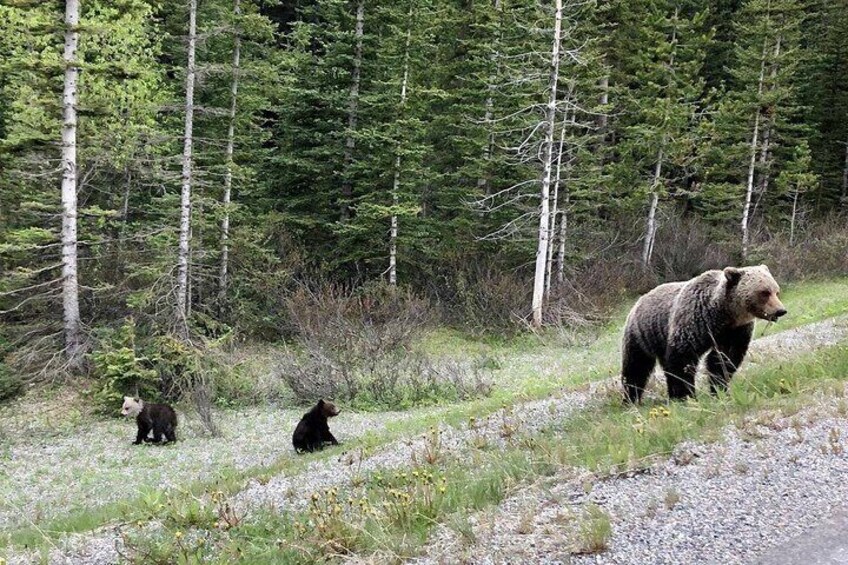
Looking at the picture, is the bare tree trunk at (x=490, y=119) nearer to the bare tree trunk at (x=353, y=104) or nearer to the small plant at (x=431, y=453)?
the bare tree trunk at (x=353, y=104)

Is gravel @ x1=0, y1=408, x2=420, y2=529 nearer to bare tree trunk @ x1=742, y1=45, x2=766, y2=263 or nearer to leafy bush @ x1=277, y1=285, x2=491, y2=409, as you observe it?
leafy bush @ x1=277, y1=285, x2=491, y2=409

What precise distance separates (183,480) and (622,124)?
26666 millimetres

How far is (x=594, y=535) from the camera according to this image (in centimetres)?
342

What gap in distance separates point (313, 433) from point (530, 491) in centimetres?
574

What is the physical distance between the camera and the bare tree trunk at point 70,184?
13258 mm

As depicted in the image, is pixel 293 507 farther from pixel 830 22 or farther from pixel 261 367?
pixel 830 22

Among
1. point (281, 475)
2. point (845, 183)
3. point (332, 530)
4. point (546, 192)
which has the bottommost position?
point (281, 475)

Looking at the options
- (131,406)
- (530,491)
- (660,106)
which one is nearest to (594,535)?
(530,491)

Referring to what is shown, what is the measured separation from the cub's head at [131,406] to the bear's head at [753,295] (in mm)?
10567

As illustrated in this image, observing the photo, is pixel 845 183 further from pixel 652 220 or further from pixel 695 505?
pixel 695 505

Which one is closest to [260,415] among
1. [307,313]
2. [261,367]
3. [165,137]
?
[261,367]

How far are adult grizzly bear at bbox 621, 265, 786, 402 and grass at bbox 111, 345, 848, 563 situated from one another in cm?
33

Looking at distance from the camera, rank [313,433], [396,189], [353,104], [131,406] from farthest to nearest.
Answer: [353,104] → [396,189] → [131,406] → [313,433]

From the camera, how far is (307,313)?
1667 cm
